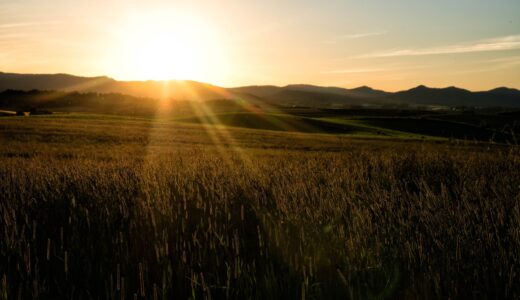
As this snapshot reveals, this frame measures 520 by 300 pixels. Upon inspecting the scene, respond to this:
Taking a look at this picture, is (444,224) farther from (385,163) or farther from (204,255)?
(385,163)

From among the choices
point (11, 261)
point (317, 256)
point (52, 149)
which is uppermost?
point (317, 256)

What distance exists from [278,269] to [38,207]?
9.71 feet

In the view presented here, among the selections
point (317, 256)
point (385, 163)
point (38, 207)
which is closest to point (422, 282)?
point (317, 256)

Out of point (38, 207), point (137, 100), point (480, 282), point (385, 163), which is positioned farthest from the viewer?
point (137, 100)

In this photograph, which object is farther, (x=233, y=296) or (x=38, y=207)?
(x=38, y=207)

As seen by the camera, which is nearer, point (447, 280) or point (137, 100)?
point (447, 280)

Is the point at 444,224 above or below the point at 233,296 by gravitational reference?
above

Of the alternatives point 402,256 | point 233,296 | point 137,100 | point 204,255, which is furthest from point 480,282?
point 137,100

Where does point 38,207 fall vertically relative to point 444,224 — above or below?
below

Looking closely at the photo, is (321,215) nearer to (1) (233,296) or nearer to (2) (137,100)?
(1) (233,296)

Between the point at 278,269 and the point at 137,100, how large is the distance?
115665 millimetres

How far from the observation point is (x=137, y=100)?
113 metres

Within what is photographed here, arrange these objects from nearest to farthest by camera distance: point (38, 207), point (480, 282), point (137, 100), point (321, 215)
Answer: point (480, 282) < point (321, 215) < point (38, 207) < point (137, 100)

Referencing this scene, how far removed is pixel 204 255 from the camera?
291cm
